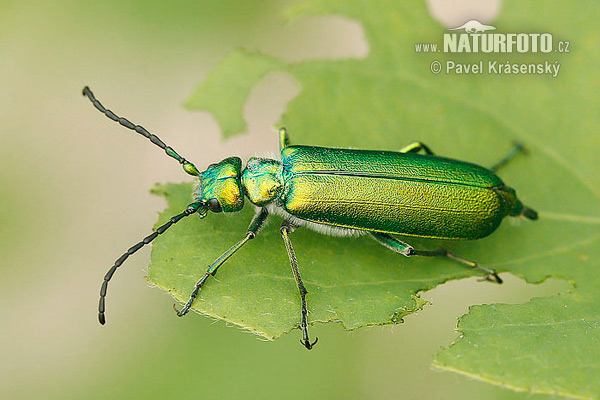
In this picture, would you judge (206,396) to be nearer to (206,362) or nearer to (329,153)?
(206,362)

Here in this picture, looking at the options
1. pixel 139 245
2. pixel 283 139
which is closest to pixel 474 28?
pixel 283 139

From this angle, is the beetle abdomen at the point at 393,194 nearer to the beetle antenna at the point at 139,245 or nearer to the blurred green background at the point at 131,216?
the beetle antenna at the point at 139,245

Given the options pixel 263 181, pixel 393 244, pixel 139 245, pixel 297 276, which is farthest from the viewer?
pixel 263 181

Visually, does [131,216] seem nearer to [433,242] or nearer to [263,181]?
[263,181]

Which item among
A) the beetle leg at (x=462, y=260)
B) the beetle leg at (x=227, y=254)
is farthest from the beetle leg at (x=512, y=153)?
the beetle leg at (x=227, y=254)

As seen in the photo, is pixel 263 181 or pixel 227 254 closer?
pixel 227 254

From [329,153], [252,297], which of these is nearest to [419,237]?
[329,153]

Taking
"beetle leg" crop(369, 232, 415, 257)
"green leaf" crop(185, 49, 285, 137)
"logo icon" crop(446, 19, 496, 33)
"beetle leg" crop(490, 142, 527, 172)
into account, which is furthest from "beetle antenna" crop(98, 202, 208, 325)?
"logo icon" crop(446, 19, 496, 33)

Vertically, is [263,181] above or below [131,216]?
above
